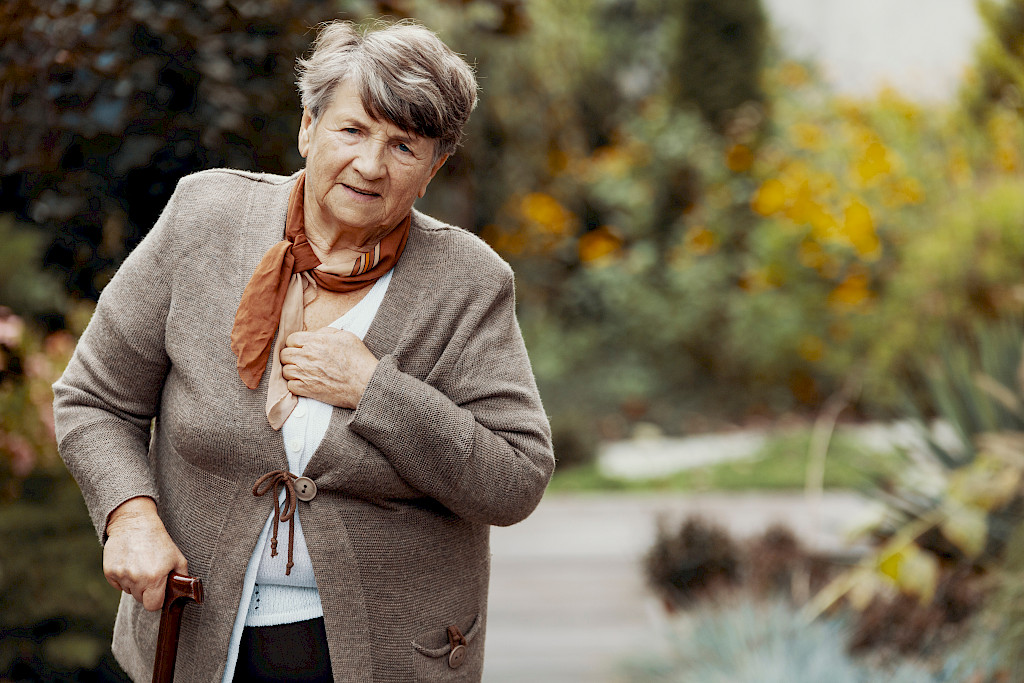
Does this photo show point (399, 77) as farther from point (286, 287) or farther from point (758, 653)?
point (758, 653)

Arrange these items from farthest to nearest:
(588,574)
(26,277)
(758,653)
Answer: (588,574) < (758,653) < (26,277)

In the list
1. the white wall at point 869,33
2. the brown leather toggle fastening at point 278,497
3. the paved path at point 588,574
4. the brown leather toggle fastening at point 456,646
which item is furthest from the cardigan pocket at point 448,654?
the white wall at point 869,33

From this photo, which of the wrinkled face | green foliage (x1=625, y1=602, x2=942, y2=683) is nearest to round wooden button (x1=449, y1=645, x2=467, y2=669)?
the wrinkled face

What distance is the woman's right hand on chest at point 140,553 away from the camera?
1.37 m

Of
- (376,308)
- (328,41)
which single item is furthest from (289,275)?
(328,41)

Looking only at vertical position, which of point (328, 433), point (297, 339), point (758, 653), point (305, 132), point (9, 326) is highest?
point (305, 132)

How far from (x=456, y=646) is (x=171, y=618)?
0.41 m

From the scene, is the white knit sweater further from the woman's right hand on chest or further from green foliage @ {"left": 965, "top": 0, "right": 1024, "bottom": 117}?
green foliage @ {"left": 965, "top": 0, "right": 1024, "bottom": 117}

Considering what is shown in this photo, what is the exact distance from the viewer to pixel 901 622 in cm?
350

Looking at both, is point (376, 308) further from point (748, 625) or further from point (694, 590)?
point (694, 590)

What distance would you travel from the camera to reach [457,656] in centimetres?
152

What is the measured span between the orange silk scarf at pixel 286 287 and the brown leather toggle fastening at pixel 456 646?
41cm

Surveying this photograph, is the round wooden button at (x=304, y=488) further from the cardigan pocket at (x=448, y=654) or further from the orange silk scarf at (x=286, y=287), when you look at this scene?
the cardigan pocket at (x=448, y=654)

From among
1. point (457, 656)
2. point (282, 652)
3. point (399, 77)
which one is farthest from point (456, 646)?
point (399, 77)
